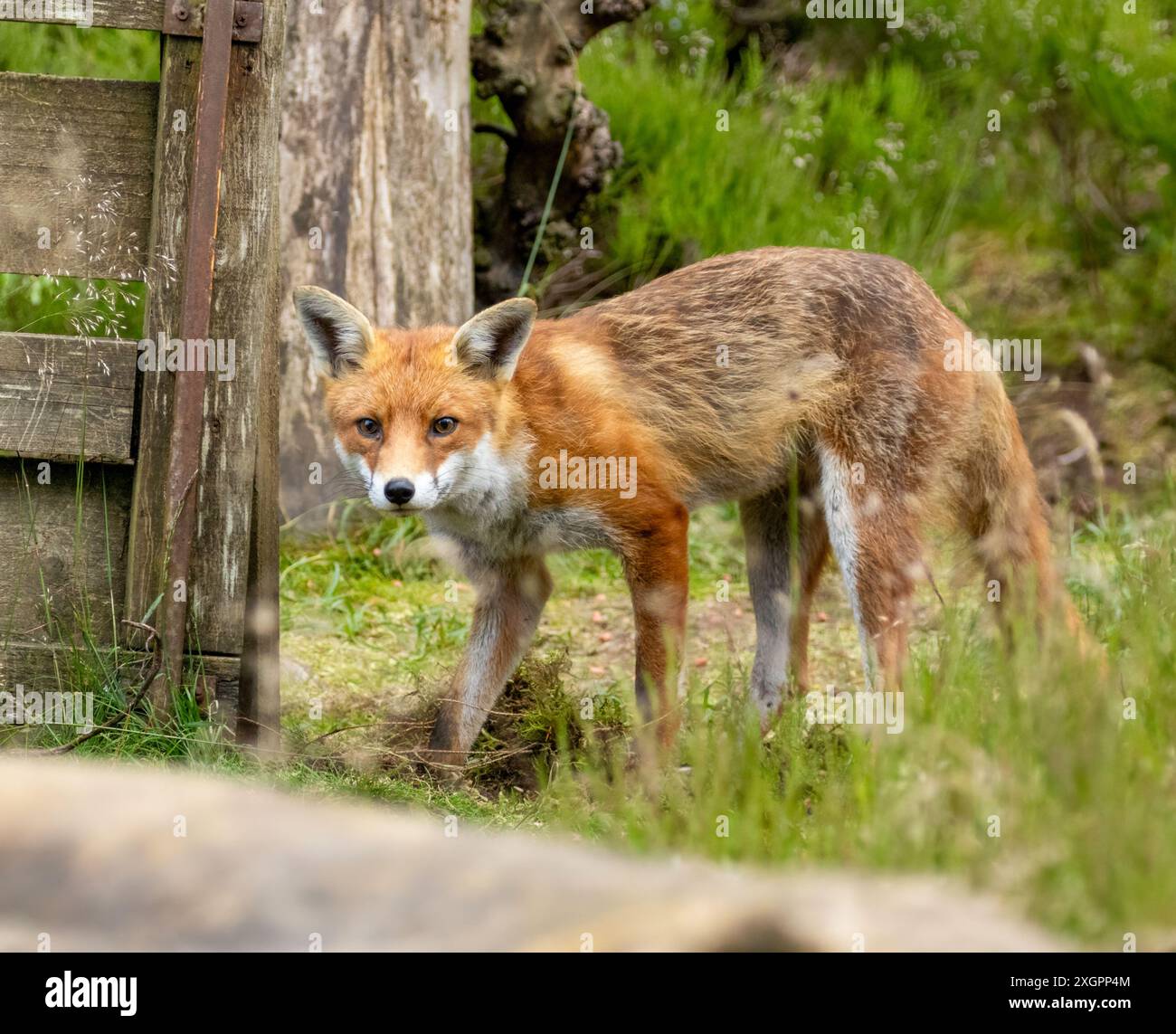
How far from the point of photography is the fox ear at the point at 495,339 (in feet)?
15.2

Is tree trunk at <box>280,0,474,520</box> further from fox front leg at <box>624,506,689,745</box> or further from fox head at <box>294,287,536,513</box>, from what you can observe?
fox front leg at <box>624,506,689,745</box>

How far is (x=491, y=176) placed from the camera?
8.29 meters

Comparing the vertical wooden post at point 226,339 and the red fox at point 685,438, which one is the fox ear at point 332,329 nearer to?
the red fox at point 685,438

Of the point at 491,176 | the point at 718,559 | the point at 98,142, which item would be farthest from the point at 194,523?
the point at 491,176

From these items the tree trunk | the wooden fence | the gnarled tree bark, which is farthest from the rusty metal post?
the gnarled tree bark

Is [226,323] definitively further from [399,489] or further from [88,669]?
[88,669]

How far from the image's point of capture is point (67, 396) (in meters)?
4.20

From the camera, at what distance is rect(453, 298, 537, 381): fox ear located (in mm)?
4621

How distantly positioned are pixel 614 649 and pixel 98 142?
317 centimetres

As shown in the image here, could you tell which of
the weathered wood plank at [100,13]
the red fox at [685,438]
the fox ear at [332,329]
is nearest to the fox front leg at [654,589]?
the red fox at [685,438]

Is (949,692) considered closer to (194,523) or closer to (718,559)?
(194,523)

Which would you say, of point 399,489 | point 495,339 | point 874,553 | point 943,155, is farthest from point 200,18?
point 943,155

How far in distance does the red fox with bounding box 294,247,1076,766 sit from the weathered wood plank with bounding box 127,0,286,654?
0.41 m

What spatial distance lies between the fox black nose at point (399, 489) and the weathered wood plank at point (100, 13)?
1.53 meters
